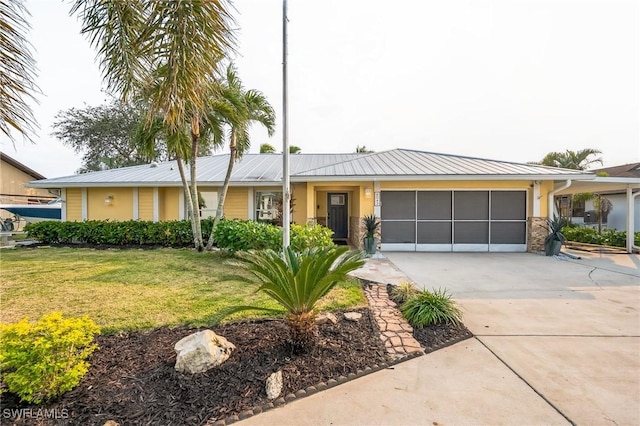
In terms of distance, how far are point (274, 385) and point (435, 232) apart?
30.1ft

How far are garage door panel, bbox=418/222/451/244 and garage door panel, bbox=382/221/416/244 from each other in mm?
292

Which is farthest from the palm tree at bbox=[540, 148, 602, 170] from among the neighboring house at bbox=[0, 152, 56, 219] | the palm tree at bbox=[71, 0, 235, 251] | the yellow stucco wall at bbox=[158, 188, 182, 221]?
the neighboring house at bbox=[0, 152, 56, 219]

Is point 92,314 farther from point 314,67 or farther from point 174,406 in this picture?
point 314,67

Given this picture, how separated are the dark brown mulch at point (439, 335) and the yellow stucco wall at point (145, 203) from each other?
11707 millimetres

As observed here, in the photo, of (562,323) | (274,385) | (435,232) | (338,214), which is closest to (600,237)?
(435,232)

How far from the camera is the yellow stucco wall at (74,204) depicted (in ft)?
40.1

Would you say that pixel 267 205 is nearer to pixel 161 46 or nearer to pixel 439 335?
pixel 161 46

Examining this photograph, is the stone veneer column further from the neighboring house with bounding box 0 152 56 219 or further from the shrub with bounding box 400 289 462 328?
the neighboring house with bounding box 0 152 56 219

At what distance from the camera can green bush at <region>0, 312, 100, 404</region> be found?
7.92ft

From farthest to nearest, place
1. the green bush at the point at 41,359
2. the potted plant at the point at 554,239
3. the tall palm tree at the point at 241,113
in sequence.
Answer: the potted plant at the point at 554,239 → the tall palm tree at the point at 241,113 → the green bush at the point at 41,359

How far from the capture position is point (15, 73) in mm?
2830

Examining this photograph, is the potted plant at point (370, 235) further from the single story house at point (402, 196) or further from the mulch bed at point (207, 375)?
the mulch bed at point (207, 375)

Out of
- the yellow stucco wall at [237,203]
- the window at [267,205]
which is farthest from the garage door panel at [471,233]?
the yellow stucco wall at [237,203]

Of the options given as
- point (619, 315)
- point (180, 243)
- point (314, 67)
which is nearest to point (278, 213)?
point (180, 243)
